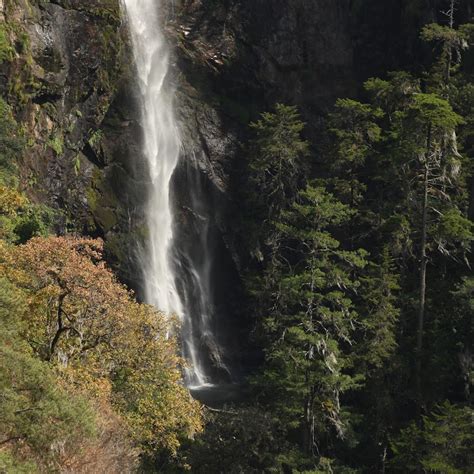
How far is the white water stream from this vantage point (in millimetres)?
35188

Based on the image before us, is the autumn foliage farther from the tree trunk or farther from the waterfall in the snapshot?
the waterfall

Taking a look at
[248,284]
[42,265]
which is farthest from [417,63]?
[42,265]

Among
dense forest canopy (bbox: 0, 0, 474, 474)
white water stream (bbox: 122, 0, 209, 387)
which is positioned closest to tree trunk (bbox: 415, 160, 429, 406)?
dense forest canopy (bbox: 0, 0, 474, 474)

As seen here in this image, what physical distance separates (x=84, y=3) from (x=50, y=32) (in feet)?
11.7

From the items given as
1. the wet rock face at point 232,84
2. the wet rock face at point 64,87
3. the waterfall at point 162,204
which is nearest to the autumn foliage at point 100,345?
the waterfall at point 162,204

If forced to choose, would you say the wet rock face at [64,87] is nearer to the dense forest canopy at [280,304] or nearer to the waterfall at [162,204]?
the dense forest canopy at [280,304]

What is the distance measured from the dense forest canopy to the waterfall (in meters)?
1.77

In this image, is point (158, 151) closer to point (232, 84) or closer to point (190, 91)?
point (190, 91)

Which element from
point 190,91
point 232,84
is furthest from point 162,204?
point 232,84

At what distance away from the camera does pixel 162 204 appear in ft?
123

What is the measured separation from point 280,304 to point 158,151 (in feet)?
48.7

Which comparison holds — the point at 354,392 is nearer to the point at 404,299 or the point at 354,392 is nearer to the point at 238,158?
→ the point at 404,299

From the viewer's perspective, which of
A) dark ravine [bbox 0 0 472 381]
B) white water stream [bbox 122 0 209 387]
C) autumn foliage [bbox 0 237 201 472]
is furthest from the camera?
white water stream [bbox 122 0 209 387]

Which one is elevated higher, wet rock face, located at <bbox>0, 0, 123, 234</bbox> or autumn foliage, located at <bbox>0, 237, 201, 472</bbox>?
wet rock face, located at <bbox>0, 0, 123, 234</bbox>
